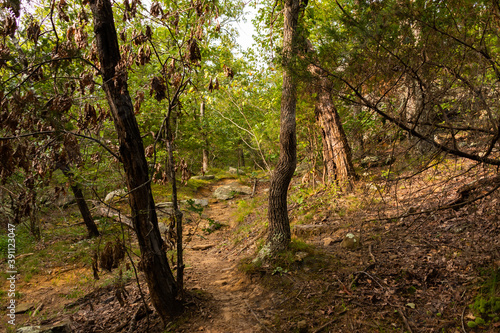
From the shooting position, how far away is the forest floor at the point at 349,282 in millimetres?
3008

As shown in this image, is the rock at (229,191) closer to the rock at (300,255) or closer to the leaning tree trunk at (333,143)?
the leaning tree trunk at (333,143)

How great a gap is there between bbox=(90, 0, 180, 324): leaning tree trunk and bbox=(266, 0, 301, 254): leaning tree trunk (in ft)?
6.62

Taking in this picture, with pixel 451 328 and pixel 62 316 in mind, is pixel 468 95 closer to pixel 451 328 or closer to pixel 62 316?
pixel 451 328

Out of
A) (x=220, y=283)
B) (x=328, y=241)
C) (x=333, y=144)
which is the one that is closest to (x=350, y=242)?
(x=328, y=241)

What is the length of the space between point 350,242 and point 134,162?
4.06m

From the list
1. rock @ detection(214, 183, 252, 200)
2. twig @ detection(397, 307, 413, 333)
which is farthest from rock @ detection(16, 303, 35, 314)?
rock @ detection(214, 183, 252, 200)

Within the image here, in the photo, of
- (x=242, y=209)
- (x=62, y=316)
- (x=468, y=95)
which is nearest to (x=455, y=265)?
(x=468, y=95)

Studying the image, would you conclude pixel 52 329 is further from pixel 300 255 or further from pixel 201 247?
pixel 201 247

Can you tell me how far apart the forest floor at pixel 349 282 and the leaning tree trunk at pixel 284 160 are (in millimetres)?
344

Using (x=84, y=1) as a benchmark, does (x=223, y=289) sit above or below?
below

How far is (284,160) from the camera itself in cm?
488

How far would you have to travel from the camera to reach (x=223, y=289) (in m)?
4.82

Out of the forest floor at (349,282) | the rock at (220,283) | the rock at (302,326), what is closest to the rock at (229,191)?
the forest floor at (349,282)

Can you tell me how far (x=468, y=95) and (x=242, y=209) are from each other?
8636mm
